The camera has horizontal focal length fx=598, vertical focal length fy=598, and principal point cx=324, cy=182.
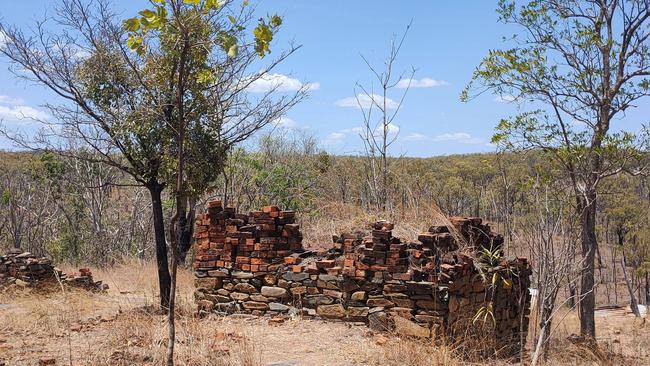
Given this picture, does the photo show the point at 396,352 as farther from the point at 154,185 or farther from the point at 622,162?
the point at 622,162

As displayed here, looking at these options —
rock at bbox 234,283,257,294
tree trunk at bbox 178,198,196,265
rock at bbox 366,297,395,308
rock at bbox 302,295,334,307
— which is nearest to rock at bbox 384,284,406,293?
rock at bbox 366,297,395,308

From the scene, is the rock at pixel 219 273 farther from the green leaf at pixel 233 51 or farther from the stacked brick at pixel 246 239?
the green leaf at pixel 233 51

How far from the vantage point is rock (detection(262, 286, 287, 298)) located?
9.26 metres

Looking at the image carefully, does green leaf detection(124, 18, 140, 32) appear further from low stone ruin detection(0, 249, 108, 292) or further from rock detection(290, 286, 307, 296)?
low stone ruin detection(0, 249, 108, 292)

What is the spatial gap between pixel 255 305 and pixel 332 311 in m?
1.36

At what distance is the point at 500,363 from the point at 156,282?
8913 mm

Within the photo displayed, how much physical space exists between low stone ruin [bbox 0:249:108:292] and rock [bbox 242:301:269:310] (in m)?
5.11

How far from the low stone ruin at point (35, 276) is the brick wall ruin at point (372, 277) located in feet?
14.4

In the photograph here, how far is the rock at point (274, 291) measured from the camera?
30.4 ft

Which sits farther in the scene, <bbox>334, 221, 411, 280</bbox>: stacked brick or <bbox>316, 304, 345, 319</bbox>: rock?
<bbox>316, 304, 345, 319</bbox>: rock

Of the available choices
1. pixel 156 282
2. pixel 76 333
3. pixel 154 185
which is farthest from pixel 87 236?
pixel 76 333

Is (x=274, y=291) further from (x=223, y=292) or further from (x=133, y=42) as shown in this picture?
(x=133, y=42)

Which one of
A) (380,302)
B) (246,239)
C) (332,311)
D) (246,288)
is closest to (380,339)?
(380,302)

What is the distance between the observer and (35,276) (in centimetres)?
1319
